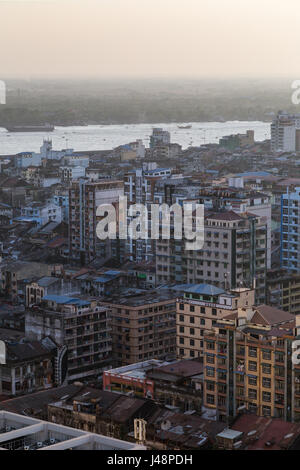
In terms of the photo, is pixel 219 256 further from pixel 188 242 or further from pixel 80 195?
pixel 80 195

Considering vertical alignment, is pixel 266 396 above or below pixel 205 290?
below

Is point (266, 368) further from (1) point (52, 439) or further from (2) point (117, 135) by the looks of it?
(2) point (117, 135)

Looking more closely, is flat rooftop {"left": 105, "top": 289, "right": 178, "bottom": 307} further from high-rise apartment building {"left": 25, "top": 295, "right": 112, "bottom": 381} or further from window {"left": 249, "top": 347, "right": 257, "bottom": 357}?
window {"left": 249, "top": 347, "right": 257, "bottom": 357}

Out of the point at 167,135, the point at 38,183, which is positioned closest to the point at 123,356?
the point at 38,183

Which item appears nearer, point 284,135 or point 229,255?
point 229,255

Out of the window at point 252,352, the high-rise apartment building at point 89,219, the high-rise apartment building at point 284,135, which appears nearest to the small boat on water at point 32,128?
the high-rise apartment building at point 284,135

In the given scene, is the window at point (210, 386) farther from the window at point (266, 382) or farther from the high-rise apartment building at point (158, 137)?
the high-rise apartment building at point (158, 137)

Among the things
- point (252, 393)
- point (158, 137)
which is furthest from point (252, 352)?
point (158, 137)

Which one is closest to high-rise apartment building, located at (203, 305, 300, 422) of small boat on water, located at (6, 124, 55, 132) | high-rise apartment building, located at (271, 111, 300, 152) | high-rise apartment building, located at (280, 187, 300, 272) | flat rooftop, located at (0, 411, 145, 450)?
flat rooftop, located at (0, 411, 145, 450)
